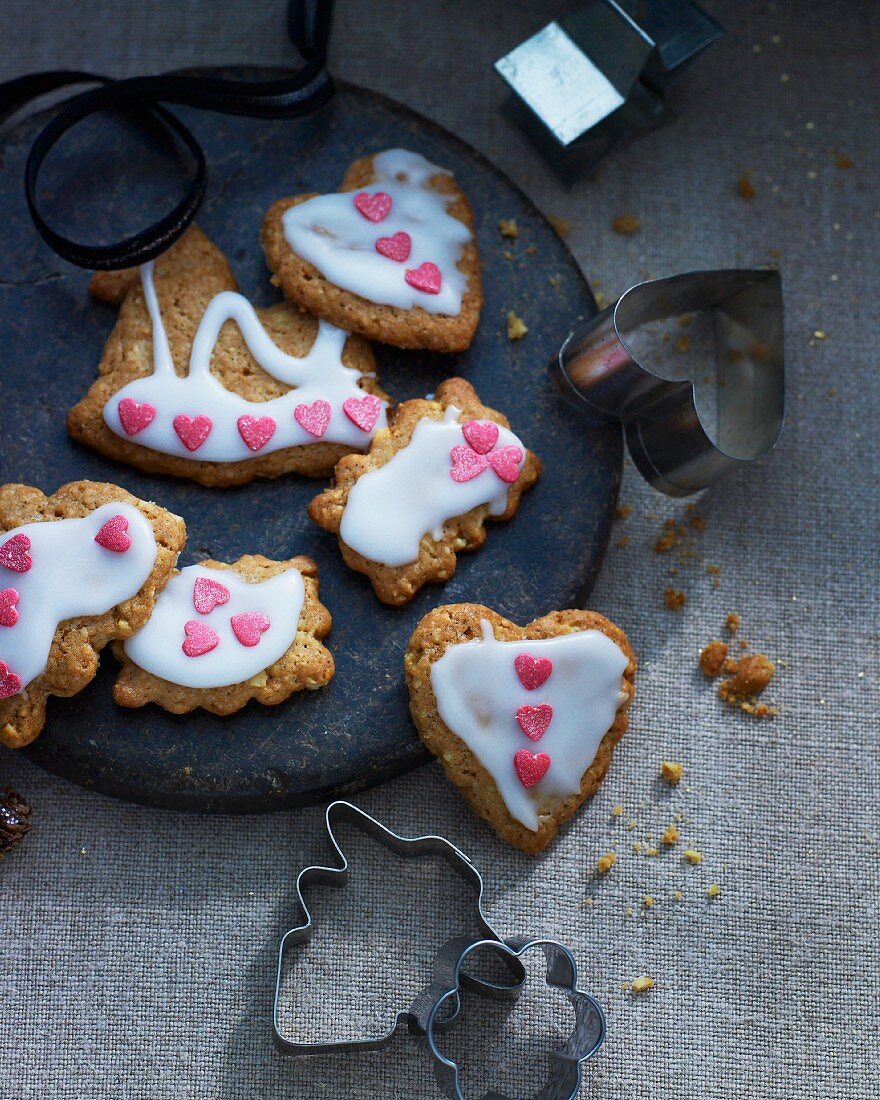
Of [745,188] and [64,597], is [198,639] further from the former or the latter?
[745,188]

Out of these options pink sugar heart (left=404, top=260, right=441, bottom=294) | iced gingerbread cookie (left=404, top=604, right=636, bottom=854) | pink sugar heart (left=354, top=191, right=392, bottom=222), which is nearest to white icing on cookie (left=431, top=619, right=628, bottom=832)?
iced gingerbread cookie (left=404, top=604, right=636, bottom=854)

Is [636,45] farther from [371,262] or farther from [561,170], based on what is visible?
[371,262]

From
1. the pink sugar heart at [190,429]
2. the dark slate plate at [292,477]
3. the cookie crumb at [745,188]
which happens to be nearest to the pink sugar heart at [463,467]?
the dark slate plate at [292,477]

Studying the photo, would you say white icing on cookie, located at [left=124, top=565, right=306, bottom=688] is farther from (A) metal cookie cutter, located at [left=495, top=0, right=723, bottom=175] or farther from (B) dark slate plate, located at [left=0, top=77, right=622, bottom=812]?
(A) metal cookie cutter, located at [left=495, top=0, right=723, bottom=175]

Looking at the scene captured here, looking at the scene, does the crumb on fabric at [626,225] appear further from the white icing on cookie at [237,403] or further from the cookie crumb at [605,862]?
the cookie crumb at [605,862]

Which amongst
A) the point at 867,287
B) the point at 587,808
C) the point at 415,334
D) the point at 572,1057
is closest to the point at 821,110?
the point at 867,287

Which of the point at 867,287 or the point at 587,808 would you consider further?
the point at 867,287

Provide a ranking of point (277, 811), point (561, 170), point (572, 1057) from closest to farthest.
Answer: point (572, 1057), point (277, 811), point (561, 170)
